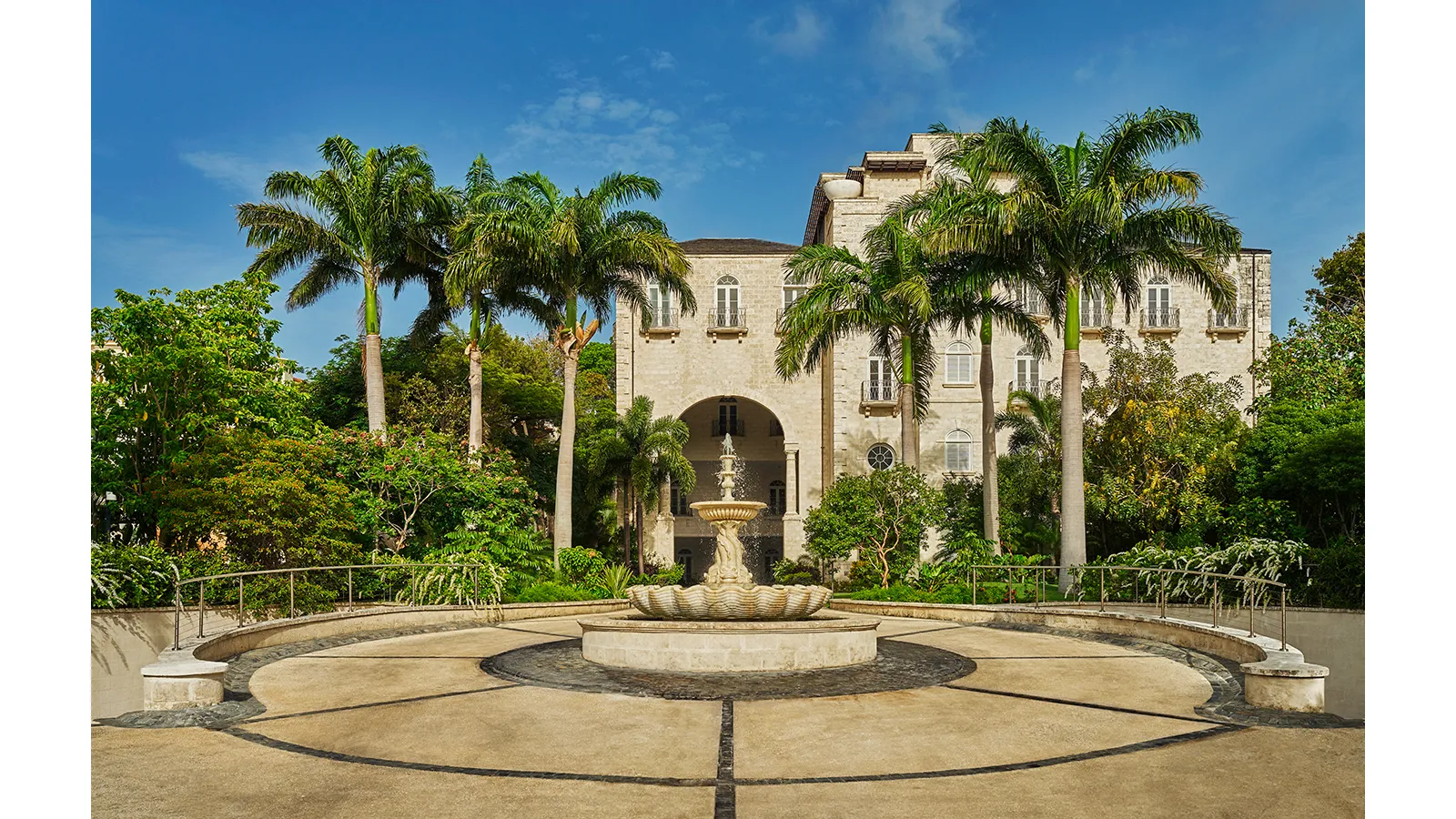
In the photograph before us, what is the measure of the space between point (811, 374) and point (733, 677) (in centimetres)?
2242

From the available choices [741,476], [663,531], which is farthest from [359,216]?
[741,476]

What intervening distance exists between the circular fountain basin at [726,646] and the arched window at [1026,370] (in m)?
24.9

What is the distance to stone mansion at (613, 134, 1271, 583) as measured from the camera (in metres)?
34.2

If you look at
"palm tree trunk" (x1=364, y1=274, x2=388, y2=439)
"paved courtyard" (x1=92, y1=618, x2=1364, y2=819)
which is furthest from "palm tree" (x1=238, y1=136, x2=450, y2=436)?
"paved courtyard" (x1=92, y1=618, x2=1364, y2=819)

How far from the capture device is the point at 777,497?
3984 centimetres

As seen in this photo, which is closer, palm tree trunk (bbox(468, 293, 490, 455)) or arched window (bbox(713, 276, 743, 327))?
palm tree trunk (bbox(468, 293, 490, 455))

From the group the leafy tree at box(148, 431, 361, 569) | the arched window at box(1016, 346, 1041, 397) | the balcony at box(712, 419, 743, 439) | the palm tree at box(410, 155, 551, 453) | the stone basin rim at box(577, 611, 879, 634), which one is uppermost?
the palm tree at box(410, 155, 551, 453)

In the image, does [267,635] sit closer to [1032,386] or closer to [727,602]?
[727,602]

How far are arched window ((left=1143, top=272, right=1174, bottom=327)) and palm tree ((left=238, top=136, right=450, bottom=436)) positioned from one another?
22843 mm

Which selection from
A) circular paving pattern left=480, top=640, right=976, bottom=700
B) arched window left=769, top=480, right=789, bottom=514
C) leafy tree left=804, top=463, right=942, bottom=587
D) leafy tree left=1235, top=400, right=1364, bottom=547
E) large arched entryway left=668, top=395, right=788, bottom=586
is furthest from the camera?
arched window left=769, top=480, right=789, bottom=514

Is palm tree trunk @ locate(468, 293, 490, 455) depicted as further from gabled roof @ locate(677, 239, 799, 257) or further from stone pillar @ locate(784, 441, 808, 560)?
stone pillar @ locate(784, 441, 808, 560)

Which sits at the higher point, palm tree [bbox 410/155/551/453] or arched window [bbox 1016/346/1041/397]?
palm tree [bbox 410/155/551/453]
